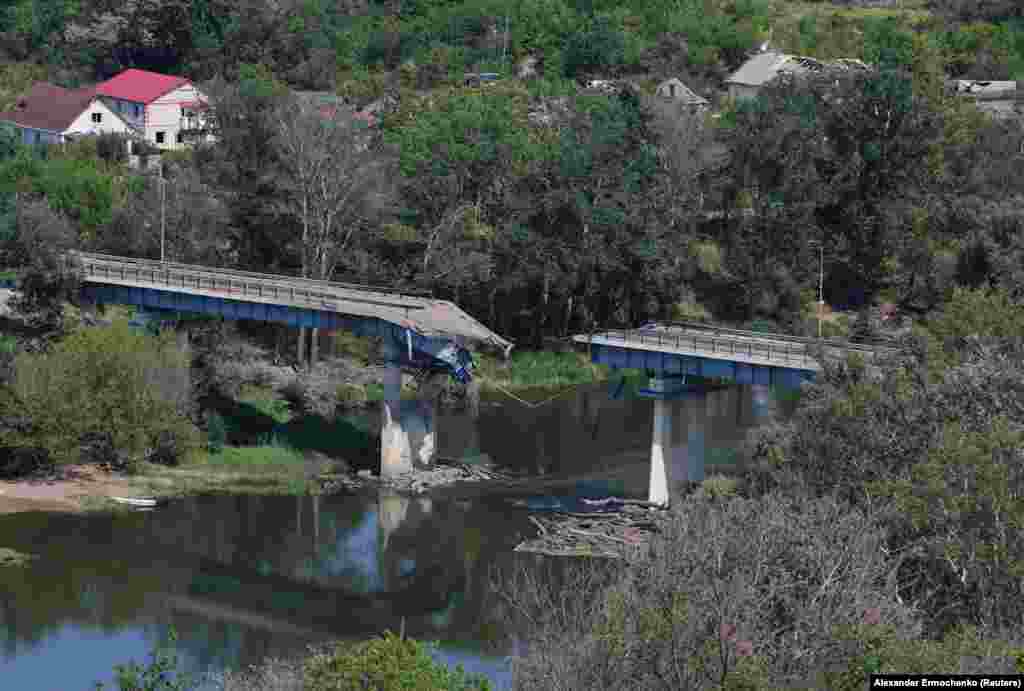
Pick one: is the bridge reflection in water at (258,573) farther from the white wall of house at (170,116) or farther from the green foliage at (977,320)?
the white wall of house at (170,116)

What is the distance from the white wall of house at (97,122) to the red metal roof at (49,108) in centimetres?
28

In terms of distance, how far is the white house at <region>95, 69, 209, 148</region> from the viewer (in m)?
111

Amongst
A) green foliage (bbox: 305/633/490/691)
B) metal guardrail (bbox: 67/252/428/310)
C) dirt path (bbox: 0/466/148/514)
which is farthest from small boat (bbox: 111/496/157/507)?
green foliage (bbox: 305/633/490/691)

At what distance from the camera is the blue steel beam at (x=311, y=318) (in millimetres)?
69812

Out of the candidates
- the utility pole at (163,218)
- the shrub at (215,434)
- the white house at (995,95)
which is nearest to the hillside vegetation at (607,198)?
the utility pole at (163,218)

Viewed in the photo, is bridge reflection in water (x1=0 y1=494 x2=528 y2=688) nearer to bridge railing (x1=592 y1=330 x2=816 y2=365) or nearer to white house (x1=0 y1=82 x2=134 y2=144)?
bridge railing (x1=592 y1=330 x2=816 y2=365)

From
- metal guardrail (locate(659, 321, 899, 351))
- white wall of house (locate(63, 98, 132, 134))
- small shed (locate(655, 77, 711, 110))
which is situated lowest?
metal guardrail (locate(659, 321, 899, 351))

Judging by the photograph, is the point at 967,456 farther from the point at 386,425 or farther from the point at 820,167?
the point at 820,167

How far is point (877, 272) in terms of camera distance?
96688mm

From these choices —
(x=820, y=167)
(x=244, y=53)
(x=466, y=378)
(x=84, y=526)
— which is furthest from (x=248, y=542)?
(x=244, y=53)

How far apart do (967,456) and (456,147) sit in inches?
1856

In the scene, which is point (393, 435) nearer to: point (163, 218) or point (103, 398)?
point (103, 398)

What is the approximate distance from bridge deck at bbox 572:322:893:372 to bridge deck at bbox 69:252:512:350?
4174mm

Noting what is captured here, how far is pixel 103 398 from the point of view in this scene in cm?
6738
